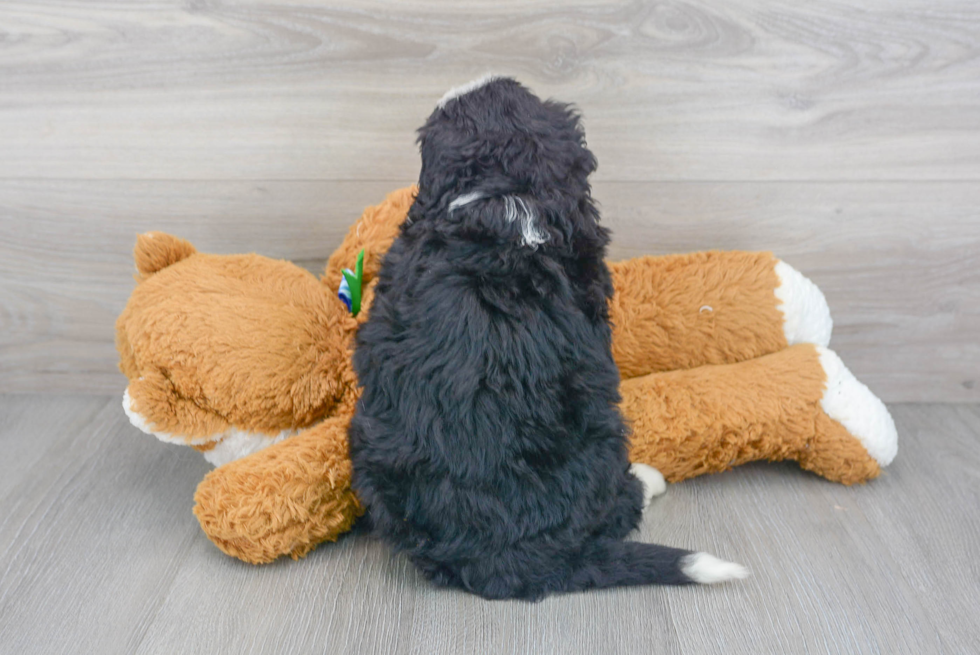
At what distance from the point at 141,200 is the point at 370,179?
36 cm

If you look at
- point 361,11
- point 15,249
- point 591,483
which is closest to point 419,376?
point 591,483

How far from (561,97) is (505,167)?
0.40 meters

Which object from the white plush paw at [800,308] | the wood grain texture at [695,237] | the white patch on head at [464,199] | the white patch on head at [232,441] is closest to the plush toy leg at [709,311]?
the white plush paw at [800,308]

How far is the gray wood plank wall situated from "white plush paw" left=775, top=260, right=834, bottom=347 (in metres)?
0.12

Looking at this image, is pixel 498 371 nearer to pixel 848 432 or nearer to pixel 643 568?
pixel 643 568

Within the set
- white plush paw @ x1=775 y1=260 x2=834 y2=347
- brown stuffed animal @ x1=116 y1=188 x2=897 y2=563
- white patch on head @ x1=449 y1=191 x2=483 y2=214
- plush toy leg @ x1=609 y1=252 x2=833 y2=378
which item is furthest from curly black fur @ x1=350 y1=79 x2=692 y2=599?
white plush paw @ x1=775 y1=260 x2=834 y2=347

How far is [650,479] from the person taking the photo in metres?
0.97

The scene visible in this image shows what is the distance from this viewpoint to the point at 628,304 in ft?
3.43

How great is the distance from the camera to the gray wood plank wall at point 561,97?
105 cm

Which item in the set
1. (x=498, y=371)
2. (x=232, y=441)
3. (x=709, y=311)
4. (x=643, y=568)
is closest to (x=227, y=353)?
(x=232, y=441)

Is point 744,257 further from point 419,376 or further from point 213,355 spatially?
point 213,355

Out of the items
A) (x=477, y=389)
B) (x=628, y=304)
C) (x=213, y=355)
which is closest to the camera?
(x=477, y=389)

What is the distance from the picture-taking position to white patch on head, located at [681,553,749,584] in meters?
0.80

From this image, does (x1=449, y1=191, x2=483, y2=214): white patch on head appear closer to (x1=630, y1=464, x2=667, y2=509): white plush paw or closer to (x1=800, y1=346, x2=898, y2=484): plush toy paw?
(x1=630, y1=464, x2=667, y2=509): white plush paw
